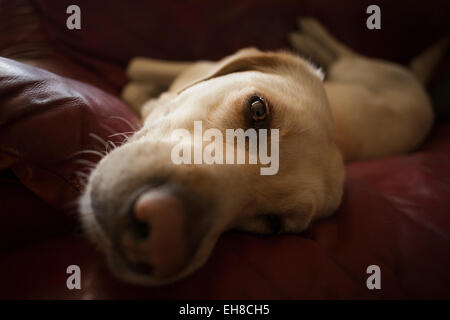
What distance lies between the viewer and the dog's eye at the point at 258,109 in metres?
1.13

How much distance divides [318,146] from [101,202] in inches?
34.5

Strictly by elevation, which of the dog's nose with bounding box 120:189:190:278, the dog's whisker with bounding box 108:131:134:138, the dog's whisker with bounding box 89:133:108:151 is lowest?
the dog's nose with bounding box 120:189:190:278

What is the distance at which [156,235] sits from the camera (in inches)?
28.0

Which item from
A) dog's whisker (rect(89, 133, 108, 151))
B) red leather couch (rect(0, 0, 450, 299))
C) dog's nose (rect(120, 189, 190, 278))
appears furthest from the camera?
dog's whisker (rect(89, 133, 108, 151))

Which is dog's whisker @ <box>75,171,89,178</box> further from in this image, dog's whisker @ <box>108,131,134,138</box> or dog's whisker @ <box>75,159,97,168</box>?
dog's whisker @ <box>108,131,134,138</box>

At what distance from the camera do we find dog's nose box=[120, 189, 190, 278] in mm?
711

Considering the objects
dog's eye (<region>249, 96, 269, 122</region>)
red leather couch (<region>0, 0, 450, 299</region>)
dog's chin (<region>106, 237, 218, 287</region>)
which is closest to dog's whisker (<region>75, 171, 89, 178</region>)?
red leather couch (<region>0, 0, 450, 299</region>)

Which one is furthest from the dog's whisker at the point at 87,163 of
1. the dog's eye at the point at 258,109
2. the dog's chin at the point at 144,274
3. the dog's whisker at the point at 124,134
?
the dog's eye at the point at 258,109

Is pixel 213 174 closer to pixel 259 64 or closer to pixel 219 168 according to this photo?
pixel 219 168

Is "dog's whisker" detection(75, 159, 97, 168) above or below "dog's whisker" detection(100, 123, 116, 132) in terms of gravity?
below

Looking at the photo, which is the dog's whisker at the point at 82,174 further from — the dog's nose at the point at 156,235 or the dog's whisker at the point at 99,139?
the dog's nose at the point at 156,235

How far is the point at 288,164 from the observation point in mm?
1150

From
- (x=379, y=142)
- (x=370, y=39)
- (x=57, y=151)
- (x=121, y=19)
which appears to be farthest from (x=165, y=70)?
(x=370, y=39)

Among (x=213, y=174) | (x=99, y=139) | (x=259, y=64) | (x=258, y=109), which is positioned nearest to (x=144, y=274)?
(x=213, y=174)
